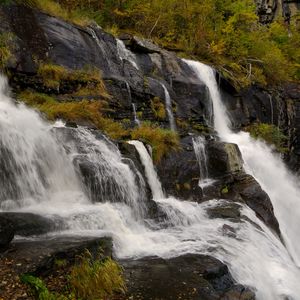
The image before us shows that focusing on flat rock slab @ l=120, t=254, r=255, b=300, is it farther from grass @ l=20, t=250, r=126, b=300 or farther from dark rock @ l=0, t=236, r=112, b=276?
dark rock @ l=0, t=236, r=112, b=276

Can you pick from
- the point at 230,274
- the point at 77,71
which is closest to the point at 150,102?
the point at 77,71

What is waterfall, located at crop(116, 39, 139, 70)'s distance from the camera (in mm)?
17172

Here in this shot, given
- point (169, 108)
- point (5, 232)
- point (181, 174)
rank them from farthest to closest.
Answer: point (169, 108), point (181, 174), point (5, 232)

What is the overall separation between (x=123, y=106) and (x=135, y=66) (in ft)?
10.7

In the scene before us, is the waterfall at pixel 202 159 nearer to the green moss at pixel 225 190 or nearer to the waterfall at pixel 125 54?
the green moss at pixel 225 190

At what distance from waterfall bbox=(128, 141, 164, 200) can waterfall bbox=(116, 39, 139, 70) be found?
6.27 metres

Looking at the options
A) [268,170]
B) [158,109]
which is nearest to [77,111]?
[158,109]

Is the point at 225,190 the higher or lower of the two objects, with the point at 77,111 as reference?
lower

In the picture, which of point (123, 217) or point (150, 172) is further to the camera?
point (150, 172)

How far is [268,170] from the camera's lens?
1766 centimetres

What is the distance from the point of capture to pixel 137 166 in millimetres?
10711

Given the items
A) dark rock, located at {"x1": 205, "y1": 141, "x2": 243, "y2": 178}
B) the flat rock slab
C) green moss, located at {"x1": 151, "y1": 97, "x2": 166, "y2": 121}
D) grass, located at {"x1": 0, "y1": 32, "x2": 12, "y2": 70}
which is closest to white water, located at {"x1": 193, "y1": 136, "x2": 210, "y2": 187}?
dark rock, located at {"x1": 205, "y1": 141, "x2": 243, "y2": 178}

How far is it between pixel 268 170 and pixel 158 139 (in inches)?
282

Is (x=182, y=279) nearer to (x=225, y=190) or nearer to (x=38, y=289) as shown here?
(x=38, y=289)
